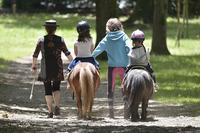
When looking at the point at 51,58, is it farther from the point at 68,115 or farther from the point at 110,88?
the point at 68,115

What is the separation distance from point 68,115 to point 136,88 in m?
2.80

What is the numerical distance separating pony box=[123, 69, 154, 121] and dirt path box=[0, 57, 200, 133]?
0.26m

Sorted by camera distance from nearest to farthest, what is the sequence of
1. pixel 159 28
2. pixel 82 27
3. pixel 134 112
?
pixel 134 112 < pixel 82 27 < pixel 159 28

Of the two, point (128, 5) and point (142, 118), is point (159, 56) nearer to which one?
point (142, 118)

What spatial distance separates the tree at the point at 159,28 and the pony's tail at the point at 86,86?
61.4 ft

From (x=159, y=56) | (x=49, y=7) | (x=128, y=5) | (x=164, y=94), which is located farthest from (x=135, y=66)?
(x=49, y=7)

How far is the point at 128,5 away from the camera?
63.1 meters

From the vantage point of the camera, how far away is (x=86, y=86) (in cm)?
1412

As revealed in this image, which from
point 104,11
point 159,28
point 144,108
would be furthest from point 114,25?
point 159,28

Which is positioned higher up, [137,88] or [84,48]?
[84,48]

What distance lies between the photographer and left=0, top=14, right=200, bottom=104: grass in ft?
65.6

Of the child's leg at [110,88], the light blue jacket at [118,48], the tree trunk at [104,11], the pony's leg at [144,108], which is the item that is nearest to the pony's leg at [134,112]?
the pony's leg at [144,108]

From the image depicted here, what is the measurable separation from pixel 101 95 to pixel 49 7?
47.9 meters

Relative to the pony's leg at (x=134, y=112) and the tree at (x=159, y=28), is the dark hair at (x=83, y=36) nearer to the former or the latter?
the pony's leg at (x=134, y=112)
